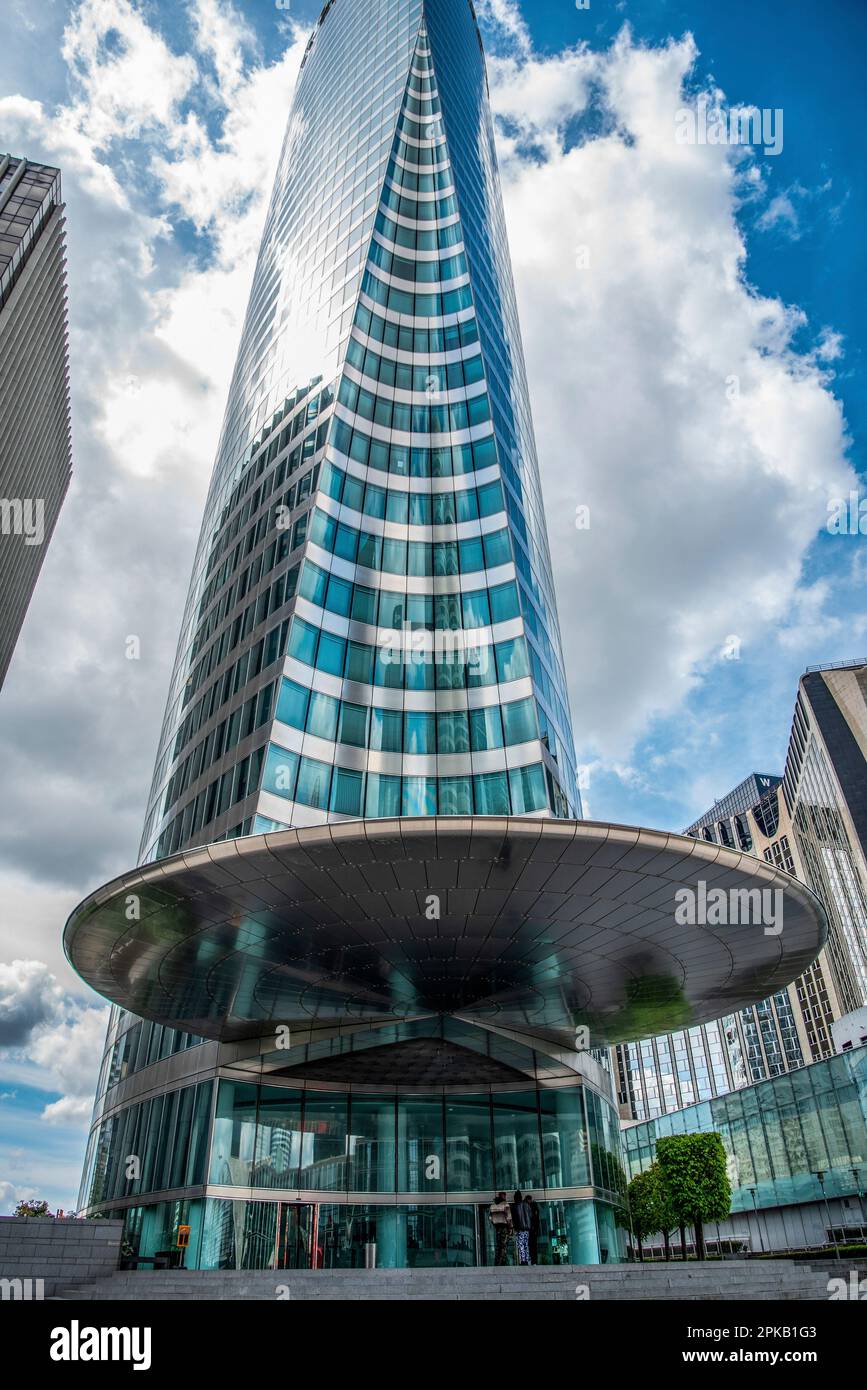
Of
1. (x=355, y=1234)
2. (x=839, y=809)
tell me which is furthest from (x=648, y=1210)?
(x=839, y=809)

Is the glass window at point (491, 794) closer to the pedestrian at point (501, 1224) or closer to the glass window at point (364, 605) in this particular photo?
the glass window at point (364, 605)

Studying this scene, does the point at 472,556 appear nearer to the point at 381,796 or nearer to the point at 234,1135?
the point at 381,796

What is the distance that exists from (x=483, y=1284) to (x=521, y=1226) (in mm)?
6195

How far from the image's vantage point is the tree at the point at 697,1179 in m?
38.1

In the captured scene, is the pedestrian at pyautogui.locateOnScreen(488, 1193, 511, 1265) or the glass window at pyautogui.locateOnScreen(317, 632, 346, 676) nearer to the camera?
the pedestrian at pyautogui.locateOnScreen(488, 1193, 511, 1265)

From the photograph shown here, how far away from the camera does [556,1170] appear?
2939 cm

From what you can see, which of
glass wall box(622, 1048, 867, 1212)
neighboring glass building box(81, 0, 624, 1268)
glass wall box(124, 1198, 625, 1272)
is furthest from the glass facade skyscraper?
glass wall box(622, 1048, 867, 1212)

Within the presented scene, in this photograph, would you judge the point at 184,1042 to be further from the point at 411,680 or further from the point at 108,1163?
the point at 411,680

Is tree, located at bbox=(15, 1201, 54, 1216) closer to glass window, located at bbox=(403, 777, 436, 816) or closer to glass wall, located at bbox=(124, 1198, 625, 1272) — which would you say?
glass wall, located at bbox=(124, 1198, 625, 1272)

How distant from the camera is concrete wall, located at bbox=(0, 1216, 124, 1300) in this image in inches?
642

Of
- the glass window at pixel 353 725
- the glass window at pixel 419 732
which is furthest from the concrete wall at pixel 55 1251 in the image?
the glass window at pixel 419 732

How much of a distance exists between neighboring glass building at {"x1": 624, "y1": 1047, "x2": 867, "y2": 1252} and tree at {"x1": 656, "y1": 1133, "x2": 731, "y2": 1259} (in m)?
7.25
